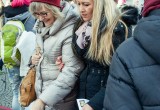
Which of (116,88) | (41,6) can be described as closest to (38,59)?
(41,6)

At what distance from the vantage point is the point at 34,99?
3.01 m

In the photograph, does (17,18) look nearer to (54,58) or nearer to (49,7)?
(49,7)

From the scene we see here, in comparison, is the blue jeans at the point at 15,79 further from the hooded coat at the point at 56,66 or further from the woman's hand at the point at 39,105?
the woman's hand at the point at 39,105

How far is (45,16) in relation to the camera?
2.84 m

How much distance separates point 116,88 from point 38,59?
142cm

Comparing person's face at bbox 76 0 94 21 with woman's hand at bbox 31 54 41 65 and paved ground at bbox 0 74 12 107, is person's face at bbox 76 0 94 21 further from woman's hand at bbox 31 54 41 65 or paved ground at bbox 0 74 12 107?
paved ground at bbox 0 74 12 107

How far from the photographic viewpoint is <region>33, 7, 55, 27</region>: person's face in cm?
284

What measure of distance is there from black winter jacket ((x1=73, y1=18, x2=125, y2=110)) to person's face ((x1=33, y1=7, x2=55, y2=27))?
279 millimetres

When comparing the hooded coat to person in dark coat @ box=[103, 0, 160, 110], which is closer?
person in dark coat @ box=[103, 0, 160, 110]

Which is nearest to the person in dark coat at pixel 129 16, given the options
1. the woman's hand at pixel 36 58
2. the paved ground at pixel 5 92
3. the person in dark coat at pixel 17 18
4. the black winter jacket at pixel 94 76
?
the black winter jacket at pixel 94 76

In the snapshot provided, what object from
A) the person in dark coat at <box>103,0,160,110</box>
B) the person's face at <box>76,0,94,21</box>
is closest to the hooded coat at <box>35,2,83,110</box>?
the person's face at <box>76,0,94,21</box>

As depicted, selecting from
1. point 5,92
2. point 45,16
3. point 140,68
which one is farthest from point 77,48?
point 5,92

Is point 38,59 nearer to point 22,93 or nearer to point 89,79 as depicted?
point 22,93

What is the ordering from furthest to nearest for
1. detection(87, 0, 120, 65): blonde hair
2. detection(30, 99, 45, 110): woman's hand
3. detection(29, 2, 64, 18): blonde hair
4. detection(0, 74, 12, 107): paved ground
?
detection(0, 74, 12, 107): paved ground, detection(29, 2, 64, 18): blonde hair, detection(30, 99, 45, 110): woman's hand, detection(87, 0, 120, 65): blonde hair
